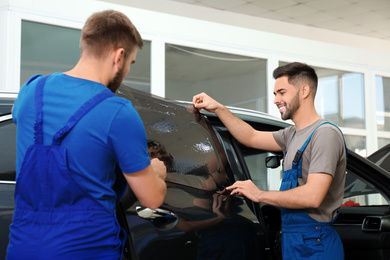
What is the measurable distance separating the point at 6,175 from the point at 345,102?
7.48m

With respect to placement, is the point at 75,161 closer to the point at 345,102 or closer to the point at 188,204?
the point at 188,204

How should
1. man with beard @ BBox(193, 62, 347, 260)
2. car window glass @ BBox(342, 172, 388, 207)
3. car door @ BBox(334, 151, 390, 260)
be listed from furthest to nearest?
1. car window glass @ BBox(342, 172, 388, 207)
2. car door @ BBox(334, 151, 390, 260)
3. man with beard @ BBox(193, 62, 347, 260)

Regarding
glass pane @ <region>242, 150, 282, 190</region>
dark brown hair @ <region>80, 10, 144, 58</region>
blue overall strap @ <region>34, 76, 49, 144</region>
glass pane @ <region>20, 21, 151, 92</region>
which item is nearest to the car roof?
glass pane @ <region>242, 150, 282, 190</region>

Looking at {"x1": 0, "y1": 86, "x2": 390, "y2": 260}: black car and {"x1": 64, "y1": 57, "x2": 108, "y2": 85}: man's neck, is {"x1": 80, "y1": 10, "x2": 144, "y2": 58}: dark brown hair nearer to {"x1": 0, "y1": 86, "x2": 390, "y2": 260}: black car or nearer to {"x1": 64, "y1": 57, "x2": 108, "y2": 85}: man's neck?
{"x1": 64, "y1": 57, "x2": 108, "y2": 85}: man's neck

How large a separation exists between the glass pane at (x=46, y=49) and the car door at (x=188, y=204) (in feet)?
12.0

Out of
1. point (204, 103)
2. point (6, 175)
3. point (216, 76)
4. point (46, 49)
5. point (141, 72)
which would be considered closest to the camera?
point (6, 175)

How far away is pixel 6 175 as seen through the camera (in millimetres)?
1858

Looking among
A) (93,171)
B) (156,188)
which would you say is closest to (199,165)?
(156,188)

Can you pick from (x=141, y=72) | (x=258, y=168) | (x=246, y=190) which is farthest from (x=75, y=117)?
(x=141, y=72)

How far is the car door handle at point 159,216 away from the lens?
1885mm

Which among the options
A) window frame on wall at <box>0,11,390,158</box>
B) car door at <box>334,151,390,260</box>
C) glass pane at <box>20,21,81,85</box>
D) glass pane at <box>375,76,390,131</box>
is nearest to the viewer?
car door at <box>334,151,390,260</box>

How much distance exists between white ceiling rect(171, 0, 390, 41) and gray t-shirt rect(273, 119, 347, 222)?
7.48 m

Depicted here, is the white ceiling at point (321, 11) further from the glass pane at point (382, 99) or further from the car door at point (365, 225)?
the car door at point (365, 225)

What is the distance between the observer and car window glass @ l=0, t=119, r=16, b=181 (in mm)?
1863
